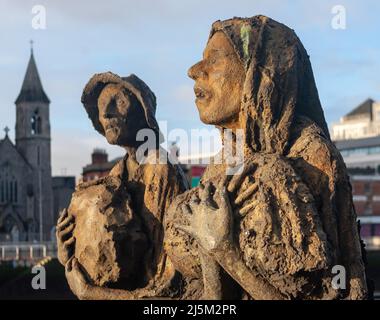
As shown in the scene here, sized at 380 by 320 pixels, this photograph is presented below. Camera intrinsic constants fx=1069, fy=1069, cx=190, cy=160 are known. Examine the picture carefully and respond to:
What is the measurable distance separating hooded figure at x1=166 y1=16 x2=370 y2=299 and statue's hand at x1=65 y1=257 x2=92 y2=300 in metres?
1.11

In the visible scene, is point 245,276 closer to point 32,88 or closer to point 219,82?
point 219,82

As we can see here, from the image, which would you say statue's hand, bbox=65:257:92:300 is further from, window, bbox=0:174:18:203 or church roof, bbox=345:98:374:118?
church roof, bbox=345:98:374:118

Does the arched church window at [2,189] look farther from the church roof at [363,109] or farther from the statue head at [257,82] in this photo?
the statue head at [257,82]

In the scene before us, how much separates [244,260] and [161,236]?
1597 millimetres

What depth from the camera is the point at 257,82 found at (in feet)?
15.8

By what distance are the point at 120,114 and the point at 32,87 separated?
11160cm

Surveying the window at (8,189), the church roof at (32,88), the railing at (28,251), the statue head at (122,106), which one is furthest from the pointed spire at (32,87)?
the statue head at (122,106)

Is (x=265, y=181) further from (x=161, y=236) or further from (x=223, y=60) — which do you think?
(x=161, y=236)

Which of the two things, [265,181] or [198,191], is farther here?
[198,191]
